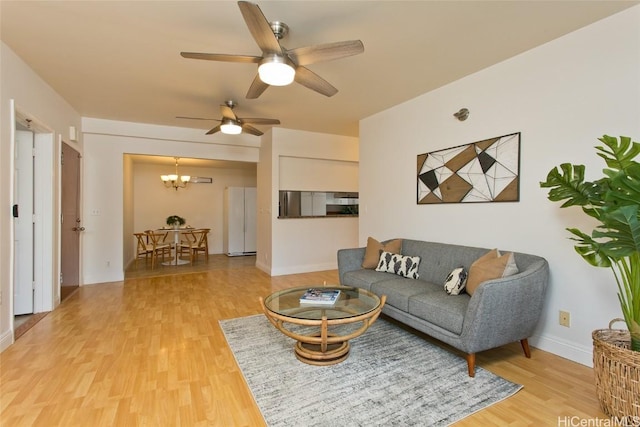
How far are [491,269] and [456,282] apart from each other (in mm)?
338

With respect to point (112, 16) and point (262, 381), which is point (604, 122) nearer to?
point (262, 381)

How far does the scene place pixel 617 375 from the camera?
1.68m

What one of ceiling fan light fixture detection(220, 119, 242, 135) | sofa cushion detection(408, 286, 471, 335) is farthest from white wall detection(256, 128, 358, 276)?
sofa cushion detection(408, 286, 471, 335)

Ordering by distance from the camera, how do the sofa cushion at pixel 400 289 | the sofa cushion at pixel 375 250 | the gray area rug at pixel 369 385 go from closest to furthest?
the gray area rug at pixel 369 385 → the sofa cushion at pixel 400 289 → the sofa cushion at pixel 375 250

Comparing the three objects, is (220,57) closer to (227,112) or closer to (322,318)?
(227,112)

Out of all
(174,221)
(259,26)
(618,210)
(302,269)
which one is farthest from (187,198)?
(618,210)

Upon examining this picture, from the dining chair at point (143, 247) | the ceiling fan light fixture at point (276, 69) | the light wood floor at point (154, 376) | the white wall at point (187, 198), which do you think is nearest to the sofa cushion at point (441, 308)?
the light wood floor at point (154, 376)

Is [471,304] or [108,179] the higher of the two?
[108,179]

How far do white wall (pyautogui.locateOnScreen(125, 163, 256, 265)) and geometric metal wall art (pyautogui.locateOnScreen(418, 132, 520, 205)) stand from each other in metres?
5.84

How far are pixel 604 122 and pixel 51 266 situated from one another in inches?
218

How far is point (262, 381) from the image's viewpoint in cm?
211

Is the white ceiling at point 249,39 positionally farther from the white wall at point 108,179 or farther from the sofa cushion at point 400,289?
the sofa cushion at point 400,289

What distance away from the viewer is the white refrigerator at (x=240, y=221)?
7.71 metres

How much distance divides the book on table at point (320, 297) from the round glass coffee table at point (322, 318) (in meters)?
0.03
